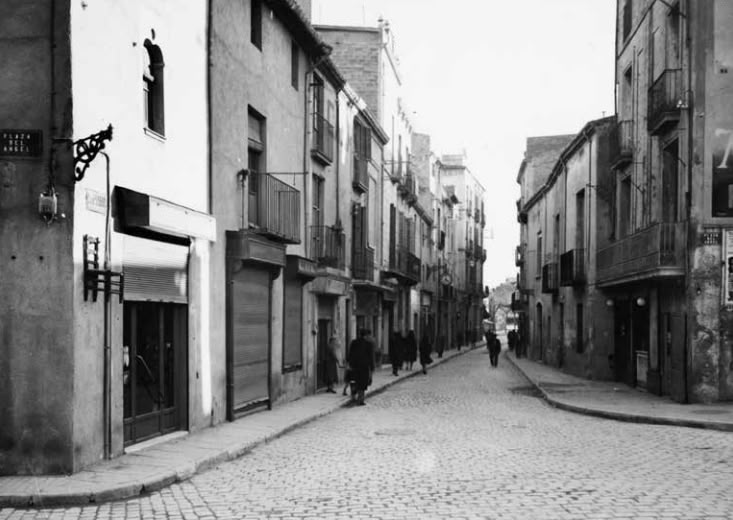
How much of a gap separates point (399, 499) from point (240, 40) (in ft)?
32.2

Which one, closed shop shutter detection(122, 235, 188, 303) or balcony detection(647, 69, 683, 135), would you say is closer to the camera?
closed shop shutter detection(122, 235, 188, 303)

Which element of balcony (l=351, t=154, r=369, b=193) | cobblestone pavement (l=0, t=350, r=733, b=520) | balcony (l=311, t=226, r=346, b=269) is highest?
balcony (l=351, t=154, r=369, b=193)

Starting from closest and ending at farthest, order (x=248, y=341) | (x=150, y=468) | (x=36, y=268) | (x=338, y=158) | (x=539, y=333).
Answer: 1. (x=36, y=268)
2. (x=150, y=468)
3. (x=248, y=341)
4. (x=338, y=158)
5. (x=539, y=333)

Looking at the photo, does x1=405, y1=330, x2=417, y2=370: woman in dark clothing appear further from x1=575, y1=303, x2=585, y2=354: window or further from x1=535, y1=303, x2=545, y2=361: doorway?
x1=535, y1=303, x2=545, y2=361: doorway

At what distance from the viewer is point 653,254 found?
18.7 meters

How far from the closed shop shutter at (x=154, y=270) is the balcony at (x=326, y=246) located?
8.36m

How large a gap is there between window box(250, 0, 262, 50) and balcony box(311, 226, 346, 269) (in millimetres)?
5443

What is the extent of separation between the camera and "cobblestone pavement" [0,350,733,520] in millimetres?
7938

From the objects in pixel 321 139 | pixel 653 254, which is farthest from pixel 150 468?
pixel 321 139

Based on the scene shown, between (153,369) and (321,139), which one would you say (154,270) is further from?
(321,139)

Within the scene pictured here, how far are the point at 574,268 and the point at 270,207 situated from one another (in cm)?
1524

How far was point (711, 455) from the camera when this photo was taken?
11531 millimetres

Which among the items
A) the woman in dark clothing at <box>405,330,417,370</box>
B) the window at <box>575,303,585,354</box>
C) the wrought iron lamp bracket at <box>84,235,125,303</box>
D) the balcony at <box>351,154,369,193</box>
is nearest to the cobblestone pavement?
the wrought iron lamp bracket at <box>84,235,125,303</box>

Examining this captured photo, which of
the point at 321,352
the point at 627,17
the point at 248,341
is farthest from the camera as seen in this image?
the point at 627,17
